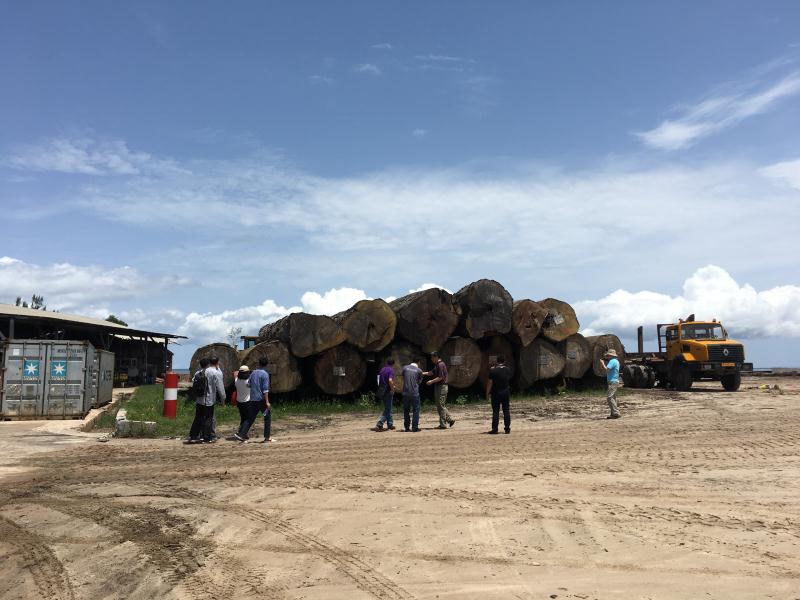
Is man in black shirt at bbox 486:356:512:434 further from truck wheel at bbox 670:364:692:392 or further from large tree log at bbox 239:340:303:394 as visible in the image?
truck wheel at bbox 670:364:692:392

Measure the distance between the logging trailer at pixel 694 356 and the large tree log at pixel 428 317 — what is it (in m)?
9.57

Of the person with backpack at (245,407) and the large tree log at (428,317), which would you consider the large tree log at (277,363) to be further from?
the person with backpack at (245,407)

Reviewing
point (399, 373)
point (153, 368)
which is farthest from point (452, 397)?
point (153, 368)

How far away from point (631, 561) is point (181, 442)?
936 cm

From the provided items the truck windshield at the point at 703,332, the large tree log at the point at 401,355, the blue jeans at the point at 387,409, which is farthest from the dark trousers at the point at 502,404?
the truck windshield at the point at 703,332

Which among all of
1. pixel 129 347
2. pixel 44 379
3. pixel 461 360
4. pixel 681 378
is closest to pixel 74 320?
pixel 129 347

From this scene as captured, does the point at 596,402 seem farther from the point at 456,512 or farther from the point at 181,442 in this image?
the point at 456,512

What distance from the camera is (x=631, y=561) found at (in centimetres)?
493

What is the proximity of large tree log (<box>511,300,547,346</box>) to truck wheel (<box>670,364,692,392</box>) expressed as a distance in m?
6.58

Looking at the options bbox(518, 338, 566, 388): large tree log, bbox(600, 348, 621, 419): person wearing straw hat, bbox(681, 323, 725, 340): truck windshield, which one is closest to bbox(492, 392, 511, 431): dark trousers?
bbox(600, 348, 621, 419): person wearing straw hat

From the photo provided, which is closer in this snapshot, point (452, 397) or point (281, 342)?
point (281, 342)

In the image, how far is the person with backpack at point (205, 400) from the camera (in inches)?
471

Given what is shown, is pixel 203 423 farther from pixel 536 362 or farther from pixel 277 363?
pixel 536 362

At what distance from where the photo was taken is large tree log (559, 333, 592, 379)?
69.2 feet
